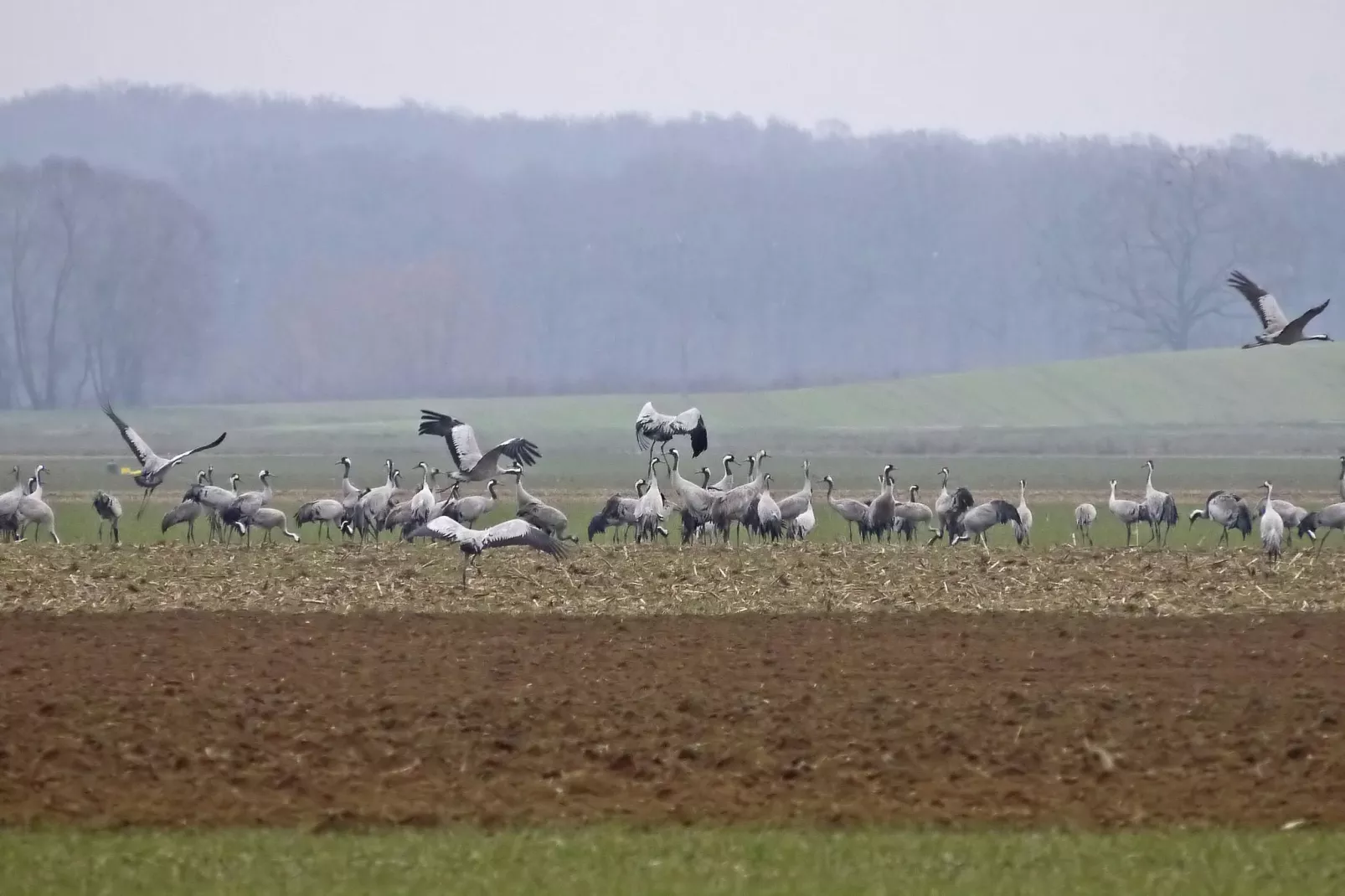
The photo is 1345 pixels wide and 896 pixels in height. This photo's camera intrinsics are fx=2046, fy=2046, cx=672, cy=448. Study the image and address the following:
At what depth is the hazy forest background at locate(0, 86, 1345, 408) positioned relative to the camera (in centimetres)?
11744

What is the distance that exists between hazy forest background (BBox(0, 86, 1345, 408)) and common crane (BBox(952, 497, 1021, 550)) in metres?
84.6

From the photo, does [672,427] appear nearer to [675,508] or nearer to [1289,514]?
[675,508]

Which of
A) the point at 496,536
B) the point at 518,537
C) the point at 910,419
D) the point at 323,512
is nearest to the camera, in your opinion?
the point at 518,537

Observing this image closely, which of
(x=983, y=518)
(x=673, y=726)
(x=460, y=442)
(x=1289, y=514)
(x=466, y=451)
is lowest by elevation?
(x=673, y=726)

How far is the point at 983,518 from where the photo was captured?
30.1 meters

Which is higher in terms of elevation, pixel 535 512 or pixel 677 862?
pixel 535 512

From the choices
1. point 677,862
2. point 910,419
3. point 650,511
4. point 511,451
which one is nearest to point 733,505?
point 650,511

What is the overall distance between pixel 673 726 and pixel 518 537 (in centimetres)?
870

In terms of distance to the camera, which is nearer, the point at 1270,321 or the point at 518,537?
the point at 518,537

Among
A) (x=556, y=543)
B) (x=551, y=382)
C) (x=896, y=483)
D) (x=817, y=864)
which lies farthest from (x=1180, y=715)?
(x=551, y=382)

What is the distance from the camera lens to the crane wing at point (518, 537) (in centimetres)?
2202

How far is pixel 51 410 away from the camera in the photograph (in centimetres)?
10056

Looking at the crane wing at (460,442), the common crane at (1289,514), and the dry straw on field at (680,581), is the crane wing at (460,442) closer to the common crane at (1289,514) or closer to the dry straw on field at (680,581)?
the dry straw on field at (680,581)

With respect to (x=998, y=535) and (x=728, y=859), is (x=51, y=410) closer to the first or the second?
(x=998, y=535)
